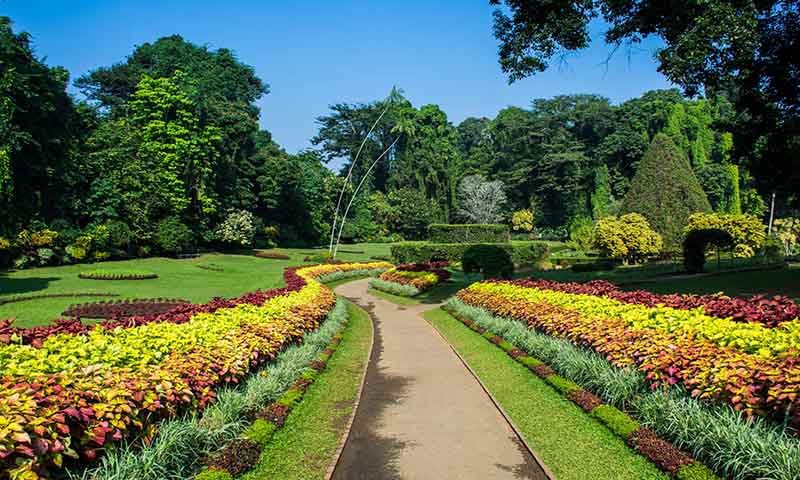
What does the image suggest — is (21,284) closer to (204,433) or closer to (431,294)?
(431,294)

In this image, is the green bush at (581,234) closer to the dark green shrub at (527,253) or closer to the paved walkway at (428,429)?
the dark green shrub at (527,253)

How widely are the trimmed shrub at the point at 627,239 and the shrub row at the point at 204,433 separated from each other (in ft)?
100

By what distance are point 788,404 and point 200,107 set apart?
44.8 meters

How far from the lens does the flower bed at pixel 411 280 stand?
24625 mm

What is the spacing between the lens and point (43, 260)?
2780 centimetres

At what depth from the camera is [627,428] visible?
19.5ft

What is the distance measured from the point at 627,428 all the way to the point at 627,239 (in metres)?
31.9

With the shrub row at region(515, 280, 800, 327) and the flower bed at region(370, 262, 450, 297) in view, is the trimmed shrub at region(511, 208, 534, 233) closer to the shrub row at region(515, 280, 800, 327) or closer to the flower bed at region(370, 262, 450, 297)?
the flower bed at region(370, 262, 450, 297)

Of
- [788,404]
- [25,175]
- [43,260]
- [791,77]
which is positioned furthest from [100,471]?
[43,260]

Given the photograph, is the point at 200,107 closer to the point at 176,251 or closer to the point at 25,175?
the point at 176,251

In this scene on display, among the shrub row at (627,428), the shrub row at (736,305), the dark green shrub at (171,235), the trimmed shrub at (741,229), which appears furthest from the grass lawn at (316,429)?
the trimmed shrub at (741,229)

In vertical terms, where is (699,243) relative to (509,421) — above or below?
above

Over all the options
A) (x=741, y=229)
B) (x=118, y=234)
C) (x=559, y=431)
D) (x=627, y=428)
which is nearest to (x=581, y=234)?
(x=741, y=229)

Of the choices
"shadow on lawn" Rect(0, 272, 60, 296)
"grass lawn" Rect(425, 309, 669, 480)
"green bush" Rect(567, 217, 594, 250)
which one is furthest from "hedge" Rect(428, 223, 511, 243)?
"grass lawn" Rect(425, 309, 669, 480)
